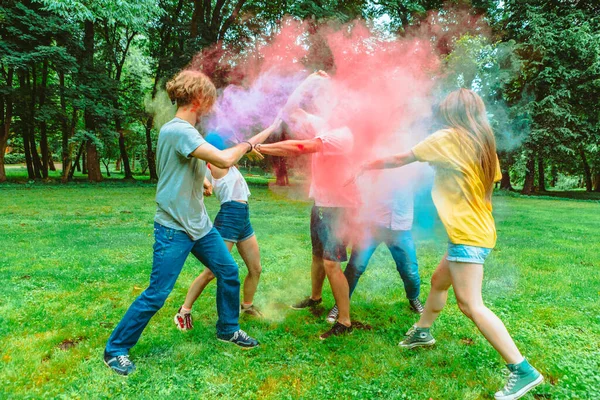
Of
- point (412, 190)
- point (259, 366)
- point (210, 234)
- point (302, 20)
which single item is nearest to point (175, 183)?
point (210, 234)

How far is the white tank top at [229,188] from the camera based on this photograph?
4137 mm

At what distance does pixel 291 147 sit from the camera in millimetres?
3557

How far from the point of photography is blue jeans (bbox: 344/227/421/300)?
14.5 feet

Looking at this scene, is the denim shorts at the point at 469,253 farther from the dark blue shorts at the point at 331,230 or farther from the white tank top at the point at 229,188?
the white tank top at the point at 229,188

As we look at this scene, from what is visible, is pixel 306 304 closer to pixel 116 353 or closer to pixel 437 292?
pixel 437 292

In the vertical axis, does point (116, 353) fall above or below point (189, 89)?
below

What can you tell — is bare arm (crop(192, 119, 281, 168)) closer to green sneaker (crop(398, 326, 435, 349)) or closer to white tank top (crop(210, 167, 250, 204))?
white tank top (crop(210, 167, 250, 204))

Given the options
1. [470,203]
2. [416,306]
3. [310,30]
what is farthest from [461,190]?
[310,30]

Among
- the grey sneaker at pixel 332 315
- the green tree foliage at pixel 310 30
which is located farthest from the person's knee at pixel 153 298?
the green tree foliage at pixel 310 30

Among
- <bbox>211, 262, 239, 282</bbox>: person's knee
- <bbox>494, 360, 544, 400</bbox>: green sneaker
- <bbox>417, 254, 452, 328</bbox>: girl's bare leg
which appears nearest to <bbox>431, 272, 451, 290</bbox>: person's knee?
<bbox>417, 254, 452, 328</bbox>: girl's bare leg

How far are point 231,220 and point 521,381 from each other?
9.15ft

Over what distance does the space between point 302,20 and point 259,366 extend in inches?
706

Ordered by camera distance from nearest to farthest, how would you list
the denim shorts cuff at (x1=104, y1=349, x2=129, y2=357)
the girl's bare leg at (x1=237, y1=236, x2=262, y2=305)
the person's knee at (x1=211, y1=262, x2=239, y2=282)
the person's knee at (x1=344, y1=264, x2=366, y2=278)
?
the denim shorts cuff at (x1=104, y1=349, x2=129, y2=357) < the person's knee at (x1=211, y1=262, x2=239, y2=282) < the girl's bare leg at (x1=237, y1=236, x2=262, y2=305) < the person's knee at (x1=344, y1=264, x2=366, y2=278)

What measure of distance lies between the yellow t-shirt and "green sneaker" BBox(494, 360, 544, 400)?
888 mm
